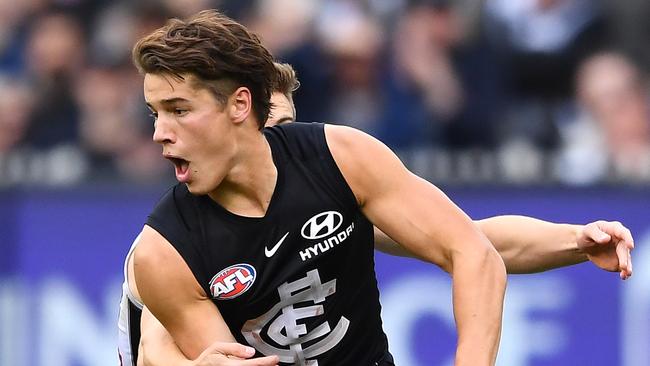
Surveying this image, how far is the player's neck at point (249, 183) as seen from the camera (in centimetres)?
546

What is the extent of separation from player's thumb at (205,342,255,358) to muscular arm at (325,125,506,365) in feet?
2.42

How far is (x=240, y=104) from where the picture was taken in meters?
5.43

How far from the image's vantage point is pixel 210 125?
5.32m

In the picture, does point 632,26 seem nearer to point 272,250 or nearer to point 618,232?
point 618,232

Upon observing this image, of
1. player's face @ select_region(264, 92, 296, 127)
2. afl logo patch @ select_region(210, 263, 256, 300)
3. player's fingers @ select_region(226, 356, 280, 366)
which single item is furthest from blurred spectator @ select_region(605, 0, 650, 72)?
player's fingers @ select_region(226, 356, 280, 366)

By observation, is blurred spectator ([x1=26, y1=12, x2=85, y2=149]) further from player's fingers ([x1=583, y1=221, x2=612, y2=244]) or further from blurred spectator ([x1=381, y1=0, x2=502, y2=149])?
player's fingers ([x1=583, y1=221, x2=612, y2=244])

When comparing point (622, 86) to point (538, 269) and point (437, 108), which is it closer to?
point (437, 108)

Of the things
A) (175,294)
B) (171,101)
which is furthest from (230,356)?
(171,101)

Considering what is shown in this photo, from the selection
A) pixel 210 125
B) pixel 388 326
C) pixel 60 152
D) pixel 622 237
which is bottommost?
pixel 388 326

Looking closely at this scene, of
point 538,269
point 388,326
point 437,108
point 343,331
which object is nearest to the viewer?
point 343,331

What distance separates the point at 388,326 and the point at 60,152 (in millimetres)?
2479

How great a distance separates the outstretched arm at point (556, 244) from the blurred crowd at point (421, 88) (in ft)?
9.67

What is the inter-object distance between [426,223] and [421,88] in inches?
170

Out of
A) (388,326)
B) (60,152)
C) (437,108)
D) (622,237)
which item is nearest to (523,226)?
(622,237)
